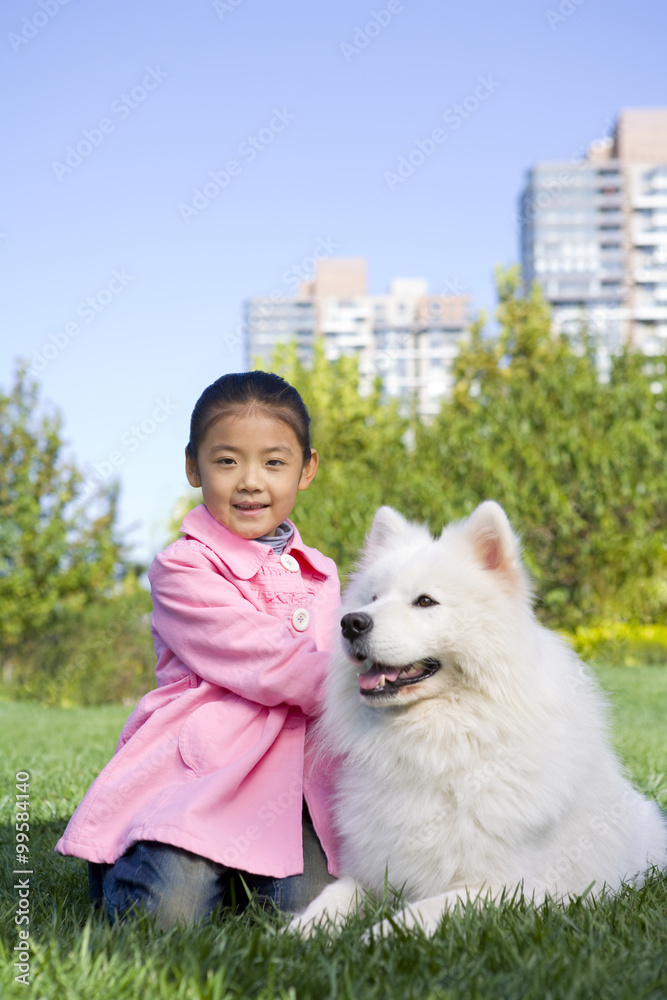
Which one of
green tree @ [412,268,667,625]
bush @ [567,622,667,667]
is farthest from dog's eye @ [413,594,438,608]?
bush @ [567,622,667,667]

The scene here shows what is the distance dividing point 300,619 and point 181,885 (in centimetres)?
93

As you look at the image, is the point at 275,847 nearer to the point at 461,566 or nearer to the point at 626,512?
the point at 461,566

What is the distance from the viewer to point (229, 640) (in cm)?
272

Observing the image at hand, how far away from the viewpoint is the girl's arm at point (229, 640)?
271 centimetres

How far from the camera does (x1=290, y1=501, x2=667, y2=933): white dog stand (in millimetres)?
2396

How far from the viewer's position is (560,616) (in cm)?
1217

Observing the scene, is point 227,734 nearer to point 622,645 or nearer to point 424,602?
point 424,602

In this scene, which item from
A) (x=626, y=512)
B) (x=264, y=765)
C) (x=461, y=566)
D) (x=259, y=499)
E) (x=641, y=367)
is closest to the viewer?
(x=461, y=566)

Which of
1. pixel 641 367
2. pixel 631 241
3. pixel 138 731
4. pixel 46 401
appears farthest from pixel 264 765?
pixel 631 241

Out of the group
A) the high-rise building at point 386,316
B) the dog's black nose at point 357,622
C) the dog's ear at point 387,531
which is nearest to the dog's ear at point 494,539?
the dog's ear at point 387,531

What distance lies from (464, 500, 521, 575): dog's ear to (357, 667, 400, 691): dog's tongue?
44cm

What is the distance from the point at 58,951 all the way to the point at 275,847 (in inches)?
29.8

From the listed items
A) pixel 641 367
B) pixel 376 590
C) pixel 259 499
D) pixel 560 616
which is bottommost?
pixel 560 616

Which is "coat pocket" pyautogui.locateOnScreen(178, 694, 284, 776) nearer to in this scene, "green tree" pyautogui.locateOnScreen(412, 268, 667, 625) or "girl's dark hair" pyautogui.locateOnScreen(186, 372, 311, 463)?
"girl's dark hair" pyautogui.locateOnScreen(186, 372, 311, 463)
